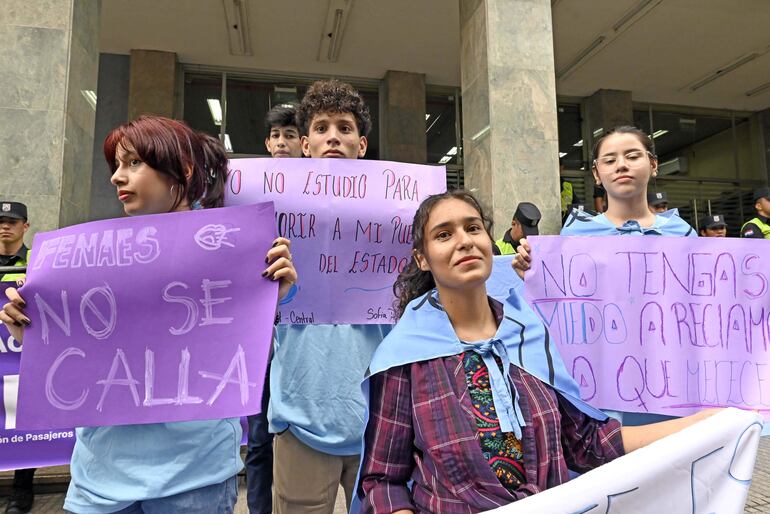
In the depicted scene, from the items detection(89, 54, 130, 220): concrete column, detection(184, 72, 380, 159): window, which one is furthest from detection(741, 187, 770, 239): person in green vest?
detection(89, 54, 130, 220): concrete column

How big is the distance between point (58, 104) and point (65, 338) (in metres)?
4.38

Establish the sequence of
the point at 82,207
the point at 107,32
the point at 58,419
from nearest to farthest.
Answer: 1. the point at 58,419
2. the point at 82,207
3. the point at 107,32

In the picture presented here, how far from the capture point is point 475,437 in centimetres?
134

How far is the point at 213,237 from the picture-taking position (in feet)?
Answer: 5.36

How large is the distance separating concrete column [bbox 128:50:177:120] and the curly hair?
8600 mm

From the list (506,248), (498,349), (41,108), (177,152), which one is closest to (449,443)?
(498,349)

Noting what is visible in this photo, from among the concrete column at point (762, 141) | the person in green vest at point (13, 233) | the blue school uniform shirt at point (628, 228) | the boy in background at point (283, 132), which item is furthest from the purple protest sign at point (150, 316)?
the concrete column at point (762, 141)

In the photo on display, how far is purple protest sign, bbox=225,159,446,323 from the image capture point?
2127 millimetres

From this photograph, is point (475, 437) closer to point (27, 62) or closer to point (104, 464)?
point (104, 464)

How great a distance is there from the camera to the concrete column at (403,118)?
424 inches

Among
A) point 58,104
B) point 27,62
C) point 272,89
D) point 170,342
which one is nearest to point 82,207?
point 58,104

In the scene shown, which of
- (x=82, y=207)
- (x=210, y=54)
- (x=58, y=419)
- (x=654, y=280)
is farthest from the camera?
(x=210, y=54)

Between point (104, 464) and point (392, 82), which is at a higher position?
point (392, 82)

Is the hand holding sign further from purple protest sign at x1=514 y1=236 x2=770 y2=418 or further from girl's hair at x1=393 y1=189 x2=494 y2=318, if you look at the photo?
purple protest sign at x1=514 y1=236 x2=770 y2=418
